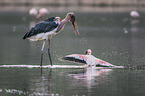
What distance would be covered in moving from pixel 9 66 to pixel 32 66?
63cm

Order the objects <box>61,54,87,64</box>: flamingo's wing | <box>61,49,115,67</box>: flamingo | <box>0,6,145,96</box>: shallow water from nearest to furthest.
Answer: <box>0,6,145,96</box>: shallow water
<box>61,49,115,67</box>: flamingo
<box>61,54,87,64</box>: flamingo's wing

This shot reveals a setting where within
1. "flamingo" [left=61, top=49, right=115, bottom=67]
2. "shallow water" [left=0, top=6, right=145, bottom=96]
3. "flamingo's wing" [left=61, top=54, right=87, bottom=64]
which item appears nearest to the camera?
"shallow water" [left=0, top=6, right=145, bottom=96]

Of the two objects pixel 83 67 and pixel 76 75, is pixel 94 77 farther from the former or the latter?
pixel 83 67

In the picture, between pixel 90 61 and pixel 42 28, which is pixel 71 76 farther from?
pixel 42 28

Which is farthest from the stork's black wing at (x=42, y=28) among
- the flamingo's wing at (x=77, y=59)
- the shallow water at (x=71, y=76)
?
the flamingo's wing at (x=77, y=59)

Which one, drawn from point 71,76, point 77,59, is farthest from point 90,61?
point 71,76

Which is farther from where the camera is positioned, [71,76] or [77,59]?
[77,59]

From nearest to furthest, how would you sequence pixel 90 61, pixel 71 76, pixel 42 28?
pixel 71 76 < pixel 90 61 < pixel 42 28

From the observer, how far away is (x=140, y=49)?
56.3 feet

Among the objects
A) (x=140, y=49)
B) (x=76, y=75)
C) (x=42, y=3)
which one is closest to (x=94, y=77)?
(x=76, y=75)

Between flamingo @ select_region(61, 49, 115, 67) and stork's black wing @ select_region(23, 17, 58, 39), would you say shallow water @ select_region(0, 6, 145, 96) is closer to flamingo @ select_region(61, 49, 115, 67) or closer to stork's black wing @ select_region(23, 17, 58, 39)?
flamingo @ select_region(61, 49, 115, 67)

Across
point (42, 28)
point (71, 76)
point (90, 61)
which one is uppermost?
point (42, 28)

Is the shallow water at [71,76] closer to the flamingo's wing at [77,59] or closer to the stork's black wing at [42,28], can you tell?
the flamingo's wing at [77,59]

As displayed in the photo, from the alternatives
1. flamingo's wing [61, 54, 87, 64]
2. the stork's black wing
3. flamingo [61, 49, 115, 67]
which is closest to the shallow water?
flamingo's wing [61, 54, 87, 64]
